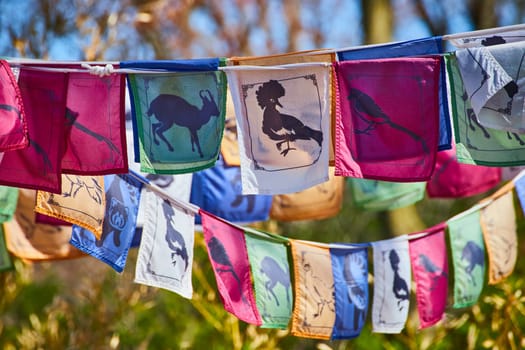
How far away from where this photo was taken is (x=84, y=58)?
8.88 meters

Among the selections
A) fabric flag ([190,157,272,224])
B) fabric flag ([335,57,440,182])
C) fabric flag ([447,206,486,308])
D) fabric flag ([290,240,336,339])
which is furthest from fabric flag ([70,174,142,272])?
fabric flag ([447,206,486,308])

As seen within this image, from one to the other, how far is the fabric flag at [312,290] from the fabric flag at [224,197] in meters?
0.72

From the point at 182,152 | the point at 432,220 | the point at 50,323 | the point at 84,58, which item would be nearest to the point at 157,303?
the point at 50,323

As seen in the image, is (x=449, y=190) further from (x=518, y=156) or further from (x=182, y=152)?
(x=182, y=152)

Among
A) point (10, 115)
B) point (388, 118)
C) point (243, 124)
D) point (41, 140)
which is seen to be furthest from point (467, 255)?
point (10, 115)

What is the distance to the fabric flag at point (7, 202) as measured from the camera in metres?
5.43

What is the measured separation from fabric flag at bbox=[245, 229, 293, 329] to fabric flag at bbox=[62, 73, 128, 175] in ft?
4.56

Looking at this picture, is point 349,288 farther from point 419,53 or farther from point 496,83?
point 496,83

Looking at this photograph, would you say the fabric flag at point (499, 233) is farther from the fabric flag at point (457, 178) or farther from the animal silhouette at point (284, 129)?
the animal silhouette at point (284, 129)

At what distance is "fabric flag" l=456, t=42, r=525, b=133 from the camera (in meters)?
3.89

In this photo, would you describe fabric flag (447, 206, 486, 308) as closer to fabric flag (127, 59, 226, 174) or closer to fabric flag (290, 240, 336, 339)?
fabric flag (290, 240, 336, 339)

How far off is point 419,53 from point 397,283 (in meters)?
2.15

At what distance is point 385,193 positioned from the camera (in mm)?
6422

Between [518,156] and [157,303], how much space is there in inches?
271
